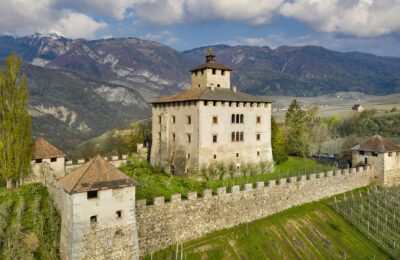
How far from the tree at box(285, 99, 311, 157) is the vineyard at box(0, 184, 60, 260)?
41.6 metres

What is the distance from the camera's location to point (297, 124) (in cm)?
6612

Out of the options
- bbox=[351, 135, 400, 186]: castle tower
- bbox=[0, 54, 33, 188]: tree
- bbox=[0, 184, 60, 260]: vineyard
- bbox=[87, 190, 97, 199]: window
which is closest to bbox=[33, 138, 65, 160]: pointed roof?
bbox=[0, 54, 33, 188]: tree

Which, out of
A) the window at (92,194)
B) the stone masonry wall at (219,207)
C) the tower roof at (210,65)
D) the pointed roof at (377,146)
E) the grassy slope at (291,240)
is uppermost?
the tower roof at (210,65)

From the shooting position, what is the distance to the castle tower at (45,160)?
1411 inches

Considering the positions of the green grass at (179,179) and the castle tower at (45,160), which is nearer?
the green grass at (179,179)

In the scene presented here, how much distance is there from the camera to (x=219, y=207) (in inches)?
1157

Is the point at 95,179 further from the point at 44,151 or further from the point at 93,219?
the point at 44,151

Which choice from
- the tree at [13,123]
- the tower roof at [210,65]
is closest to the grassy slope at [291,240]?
the tree at [13,123]

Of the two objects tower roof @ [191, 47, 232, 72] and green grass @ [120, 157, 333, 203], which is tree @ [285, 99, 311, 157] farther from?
tower roof @ [191, 47, 232, 72]

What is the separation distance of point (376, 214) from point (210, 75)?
24.9m

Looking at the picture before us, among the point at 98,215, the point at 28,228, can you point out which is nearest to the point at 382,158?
the point at 98,215

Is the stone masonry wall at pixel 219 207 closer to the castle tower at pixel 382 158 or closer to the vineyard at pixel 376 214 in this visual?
the vineyard at pixel 376 214

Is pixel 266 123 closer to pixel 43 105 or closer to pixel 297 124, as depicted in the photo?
pixel 297 124

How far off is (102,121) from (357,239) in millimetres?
164993
